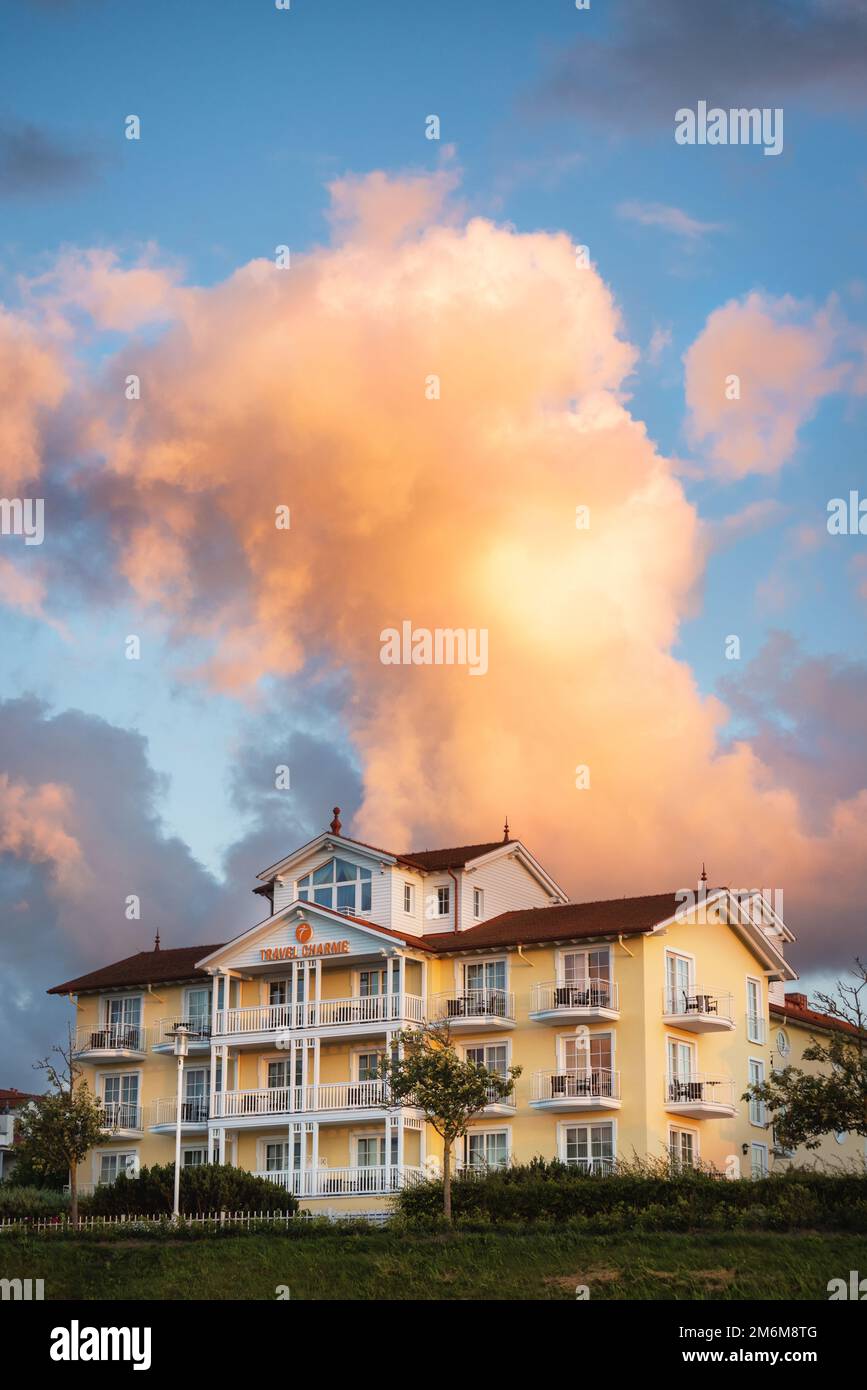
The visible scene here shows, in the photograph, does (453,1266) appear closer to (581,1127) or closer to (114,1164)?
(581,1127)

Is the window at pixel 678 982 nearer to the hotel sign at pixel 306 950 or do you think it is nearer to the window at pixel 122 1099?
the hotel sign at pixel 306 950

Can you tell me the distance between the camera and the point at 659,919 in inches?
2000

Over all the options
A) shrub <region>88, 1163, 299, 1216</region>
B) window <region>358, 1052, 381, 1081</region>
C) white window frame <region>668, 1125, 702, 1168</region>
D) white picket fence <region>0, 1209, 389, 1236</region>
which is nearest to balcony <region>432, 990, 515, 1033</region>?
window <region>358, 1052, 381, 1081</region>

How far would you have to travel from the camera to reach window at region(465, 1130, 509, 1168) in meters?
51.2

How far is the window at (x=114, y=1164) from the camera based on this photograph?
57156mm

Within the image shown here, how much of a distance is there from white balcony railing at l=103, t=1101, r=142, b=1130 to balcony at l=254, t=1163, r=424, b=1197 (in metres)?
A: 7.31

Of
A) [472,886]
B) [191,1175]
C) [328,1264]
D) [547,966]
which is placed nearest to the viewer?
[328,1264]

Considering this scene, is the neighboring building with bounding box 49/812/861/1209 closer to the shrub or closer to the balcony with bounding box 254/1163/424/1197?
the balcony with bounding box 254/1163/424/1197

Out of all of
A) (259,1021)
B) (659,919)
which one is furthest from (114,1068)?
(659,919)

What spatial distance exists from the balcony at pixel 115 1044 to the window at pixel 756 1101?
18.8 m

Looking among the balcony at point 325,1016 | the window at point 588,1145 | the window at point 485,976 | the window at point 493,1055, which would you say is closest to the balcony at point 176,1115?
the balcony at point 325,1016

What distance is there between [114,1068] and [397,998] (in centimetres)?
1173
